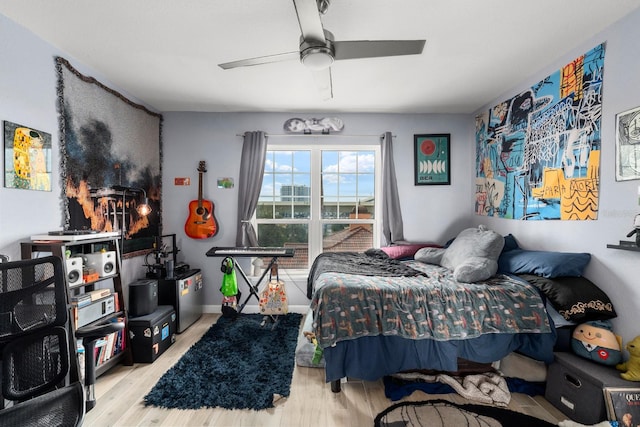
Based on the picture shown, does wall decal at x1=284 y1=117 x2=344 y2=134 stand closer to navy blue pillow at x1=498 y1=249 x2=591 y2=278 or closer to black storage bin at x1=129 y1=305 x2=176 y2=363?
navy blue pillow at x1=498 y1=249 x2=591 y2=278

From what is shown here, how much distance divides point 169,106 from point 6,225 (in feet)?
7.06

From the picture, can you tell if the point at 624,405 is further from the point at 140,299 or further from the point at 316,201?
the point at 140,299

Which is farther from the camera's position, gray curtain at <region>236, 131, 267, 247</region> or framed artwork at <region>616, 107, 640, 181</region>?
gray curtain at <region>236, 131, 267, 247</region>

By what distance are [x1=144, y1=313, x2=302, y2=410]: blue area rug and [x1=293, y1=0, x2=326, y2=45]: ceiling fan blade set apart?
2.34 metres

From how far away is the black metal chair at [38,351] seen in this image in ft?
3.87

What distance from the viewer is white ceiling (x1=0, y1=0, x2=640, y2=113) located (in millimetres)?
1820

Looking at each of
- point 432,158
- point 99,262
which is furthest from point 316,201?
point 99,262

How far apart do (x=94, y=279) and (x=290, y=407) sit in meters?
1.75

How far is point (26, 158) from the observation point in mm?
2033

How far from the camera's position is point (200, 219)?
368 centimetres

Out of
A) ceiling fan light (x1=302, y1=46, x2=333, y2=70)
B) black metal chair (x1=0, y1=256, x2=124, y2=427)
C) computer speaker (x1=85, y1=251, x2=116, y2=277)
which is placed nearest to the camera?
black metal chair (x1=0, y1=256, x2=124, y2=427)

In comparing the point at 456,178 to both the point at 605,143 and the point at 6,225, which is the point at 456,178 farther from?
the point at 6,225

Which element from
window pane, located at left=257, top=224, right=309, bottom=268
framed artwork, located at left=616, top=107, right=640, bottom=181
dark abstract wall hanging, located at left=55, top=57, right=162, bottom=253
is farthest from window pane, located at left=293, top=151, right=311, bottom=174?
framed artwork, located at left=616, top=107, right=640, bottom=181

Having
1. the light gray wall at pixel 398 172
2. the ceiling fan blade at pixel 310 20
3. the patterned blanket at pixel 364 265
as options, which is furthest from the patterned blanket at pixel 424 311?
the ceiling fan blade at pixel 310 20
